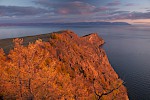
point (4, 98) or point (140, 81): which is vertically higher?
point (4, 98)

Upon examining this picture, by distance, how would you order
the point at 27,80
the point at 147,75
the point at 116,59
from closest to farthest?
the point at 27,80
the point at 147,75
the point at 116,59

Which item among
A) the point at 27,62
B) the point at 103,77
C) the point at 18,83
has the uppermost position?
the point at 27,62

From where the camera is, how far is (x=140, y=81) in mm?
124062

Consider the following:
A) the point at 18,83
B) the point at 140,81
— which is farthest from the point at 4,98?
the point at 140,81

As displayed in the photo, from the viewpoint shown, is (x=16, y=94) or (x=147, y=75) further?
(x=147, y=75)

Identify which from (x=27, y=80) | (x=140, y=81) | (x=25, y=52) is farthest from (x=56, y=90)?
(x=140, y=81)

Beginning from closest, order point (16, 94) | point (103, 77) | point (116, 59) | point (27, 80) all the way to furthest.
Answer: point (27, 80) < point (16, 94) < point (103, 77) < point (116, 59)

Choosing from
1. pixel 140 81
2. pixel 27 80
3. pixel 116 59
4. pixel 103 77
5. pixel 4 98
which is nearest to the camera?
pixel 27 80

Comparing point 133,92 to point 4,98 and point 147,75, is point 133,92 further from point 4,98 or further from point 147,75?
point 4,98

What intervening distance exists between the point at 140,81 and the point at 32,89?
10659cm

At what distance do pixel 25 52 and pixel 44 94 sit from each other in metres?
5.90

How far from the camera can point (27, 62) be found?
2750 centimetres

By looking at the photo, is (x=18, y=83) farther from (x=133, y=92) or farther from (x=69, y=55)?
(x=133, y=92)

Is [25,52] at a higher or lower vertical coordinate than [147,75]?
higher
